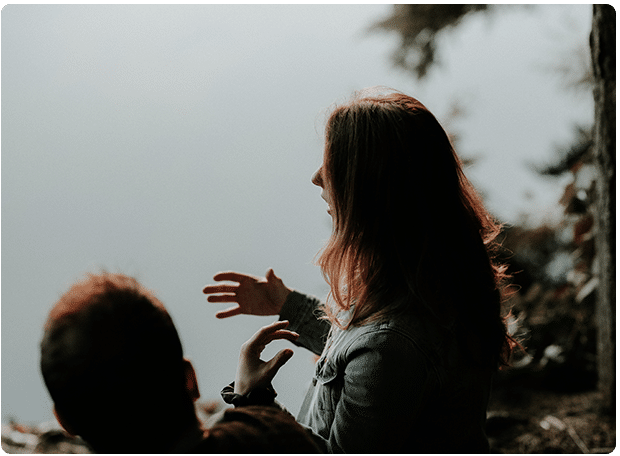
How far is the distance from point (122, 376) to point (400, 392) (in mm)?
350

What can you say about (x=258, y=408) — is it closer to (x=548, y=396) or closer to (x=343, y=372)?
(x=343, y=372)

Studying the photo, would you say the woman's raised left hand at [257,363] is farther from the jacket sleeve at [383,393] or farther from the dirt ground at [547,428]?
the dirt ground at [547,428]

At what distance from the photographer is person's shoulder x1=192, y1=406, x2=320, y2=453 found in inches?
23.0

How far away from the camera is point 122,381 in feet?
1.80

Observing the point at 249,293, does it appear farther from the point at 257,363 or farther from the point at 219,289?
the point at 257,363

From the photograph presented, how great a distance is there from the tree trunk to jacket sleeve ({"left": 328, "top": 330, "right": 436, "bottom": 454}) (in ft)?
4.28

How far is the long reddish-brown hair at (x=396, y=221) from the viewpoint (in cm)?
72

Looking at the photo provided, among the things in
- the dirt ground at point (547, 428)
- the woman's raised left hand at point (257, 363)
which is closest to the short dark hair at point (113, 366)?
the woman's raised left hand at point (257, 363)

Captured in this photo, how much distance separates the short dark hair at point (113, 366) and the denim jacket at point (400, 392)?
23 cm

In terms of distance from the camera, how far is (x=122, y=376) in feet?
1.80

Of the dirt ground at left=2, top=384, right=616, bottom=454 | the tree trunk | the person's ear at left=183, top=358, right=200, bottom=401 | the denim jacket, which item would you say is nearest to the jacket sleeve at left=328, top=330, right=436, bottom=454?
the denim jacket

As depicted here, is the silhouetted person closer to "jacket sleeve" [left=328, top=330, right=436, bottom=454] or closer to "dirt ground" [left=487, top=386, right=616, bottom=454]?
"jacket sleeve" [left=328, top=330, right=436, bottom=454]

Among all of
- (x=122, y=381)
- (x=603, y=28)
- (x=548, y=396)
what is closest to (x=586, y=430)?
(x=548, y=396)

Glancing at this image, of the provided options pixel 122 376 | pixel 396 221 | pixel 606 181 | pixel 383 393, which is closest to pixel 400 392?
pixel 383 393
